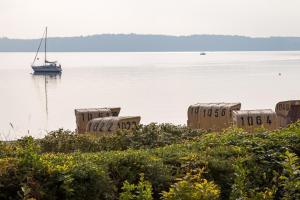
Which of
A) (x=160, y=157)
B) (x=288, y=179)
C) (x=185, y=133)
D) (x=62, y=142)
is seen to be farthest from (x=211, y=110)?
(x=288, y=179)

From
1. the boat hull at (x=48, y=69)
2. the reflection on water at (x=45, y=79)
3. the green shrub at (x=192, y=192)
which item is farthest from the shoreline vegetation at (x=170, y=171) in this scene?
the boat hull at (x=48, y=69)

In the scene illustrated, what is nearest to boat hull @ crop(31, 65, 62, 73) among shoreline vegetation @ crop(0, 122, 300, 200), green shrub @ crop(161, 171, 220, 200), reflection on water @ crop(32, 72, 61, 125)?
reflection on water @ crop(32, 72, 61, 125)

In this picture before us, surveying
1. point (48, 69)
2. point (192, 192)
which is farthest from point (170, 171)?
point (48, 69)

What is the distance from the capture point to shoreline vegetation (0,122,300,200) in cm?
546

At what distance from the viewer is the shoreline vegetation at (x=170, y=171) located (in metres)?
5.46

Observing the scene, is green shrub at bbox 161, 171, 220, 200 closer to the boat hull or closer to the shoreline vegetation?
the shoreline vegetation

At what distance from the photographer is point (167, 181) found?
22.9 feet

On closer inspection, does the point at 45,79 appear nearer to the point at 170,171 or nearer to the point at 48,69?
the point at 48,69

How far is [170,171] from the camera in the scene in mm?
7223

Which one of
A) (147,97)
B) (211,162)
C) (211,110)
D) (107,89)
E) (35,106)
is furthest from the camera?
(107,89)

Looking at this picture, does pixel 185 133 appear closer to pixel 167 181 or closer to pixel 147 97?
pixel 167 181

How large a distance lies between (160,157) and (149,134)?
159 inches

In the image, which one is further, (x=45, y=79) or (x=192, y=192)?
(x=45, y=79)

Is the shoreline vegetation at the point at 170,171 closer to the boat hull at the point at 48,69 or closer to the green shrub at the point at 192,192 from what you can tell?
the green shrub at the point at 192,192
